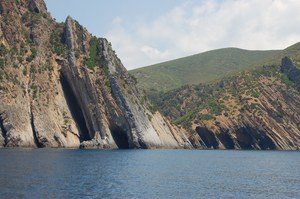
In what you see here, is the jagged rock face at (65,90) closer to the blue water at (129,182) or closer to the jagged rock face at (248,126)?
the jagged rock face at (248,126)

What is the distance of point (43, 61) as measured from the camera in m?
140

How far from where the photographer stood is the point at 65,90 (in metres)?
144

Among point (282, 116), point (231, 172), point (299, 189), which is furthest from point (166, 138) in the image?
point (299, 189)

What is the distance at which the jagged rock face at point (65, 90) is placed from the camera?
125 metres

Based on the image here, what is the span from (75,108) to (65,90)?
646 cm

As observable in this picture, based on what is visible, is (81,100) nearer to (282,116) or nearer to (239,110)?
(239,110)

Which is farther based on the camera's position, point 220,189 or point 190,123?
point 190,123

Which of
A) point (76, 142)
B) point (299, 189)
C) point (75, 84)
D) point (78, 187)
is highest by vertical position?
point (75, 84)

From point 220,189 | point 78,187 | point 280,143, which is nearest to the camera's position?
point 78,187

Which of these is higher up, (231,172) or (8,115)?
(8,115)

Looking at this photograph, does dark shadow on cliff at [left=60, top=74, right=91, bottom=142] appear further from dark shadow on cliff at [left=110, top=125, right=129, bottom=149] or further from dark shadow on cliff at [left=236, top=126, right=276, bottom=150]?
dark shadow on cliff at [left=236, top=126, right=276, bottom=150]

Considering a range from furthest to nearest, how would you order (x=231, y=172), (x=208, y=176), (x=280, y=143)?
1. (x=280, y=143)
2. (x=231, y=172)
3. (x=208, y=176)

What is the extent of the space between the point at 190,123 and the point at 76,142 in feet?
218

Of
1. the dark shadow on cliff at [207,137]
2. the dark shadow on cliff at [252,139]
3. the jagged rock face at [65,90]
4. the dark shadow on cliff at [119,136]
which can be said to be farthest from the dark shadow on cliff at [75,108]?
the dark shadow on cliff at [252,139]
